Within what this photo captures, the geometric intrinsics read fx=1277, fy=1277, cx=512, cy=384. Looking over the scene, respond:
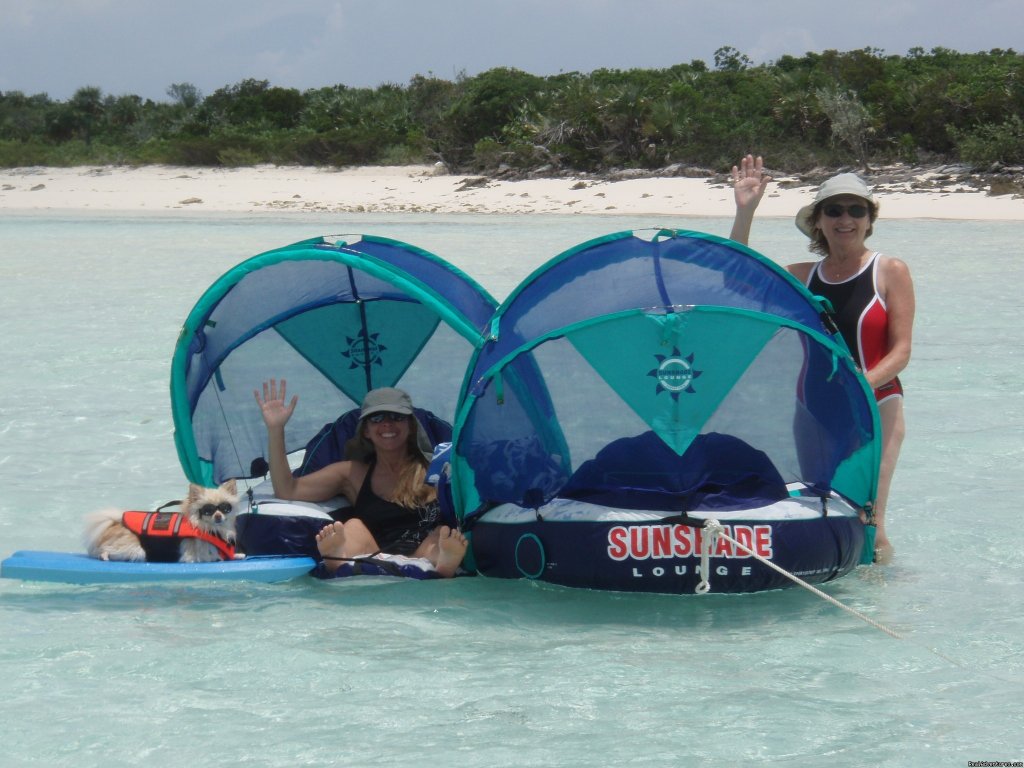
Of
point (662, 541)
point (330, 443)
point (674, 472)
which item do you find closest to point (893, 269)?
point (674, 472)

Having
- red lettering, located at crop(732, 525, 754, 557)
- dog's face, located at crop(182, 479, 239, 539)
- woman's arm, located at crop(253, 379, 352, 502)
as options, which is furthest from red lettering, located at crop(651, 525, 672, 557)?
dog's face, located at crop(182, 479, 239, 539)

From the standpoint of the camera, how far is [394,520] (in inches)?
229

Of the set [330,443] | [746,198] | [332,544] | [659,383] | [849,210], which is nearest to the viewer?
[659,383]

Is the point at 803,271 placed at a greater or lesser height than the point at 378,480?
greater

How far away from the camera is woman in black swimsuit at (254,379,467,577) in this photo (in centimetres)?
563

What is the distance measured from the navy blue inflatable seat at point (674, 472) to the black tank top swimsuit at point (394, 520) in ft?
2.60

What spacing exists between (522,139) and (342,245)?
28.7 m

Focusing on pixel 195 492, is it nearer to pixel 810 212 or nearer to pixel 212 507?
pixel 212 507

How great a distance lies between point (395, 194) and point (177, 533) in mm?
27852

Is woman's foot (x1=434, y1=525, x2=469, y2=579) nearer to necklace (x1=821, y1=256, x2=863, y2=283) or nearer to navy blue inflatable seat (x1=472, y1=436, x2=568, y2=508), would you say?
navy blue inflatable seat (x1=472, y1=436, x2=568, y2=508)

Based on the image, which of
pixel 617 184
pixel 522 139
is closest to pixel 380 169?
pixel 522 139

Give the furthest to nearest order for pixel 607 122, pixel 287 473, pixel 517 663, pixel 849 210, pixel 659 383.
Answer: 1. pixel 607 122
2. pixel 287 473
3. pixel 849 210
4. pixel 659 383
5. pixel 517 663

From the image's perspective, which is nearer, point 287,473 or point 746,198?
point 746,198

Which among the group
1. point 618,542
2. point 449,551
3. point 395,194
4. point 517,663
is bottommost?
point 517,663
